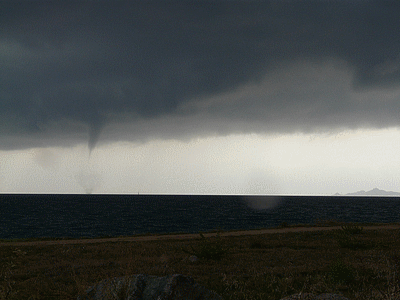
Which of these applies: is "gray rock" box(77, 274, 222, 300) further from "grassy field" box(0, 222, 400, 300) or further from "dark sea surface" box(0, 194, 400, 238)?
"dark sea surface" box(0, 194, 400, 238)

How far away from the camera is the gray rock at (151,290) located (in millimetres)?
5258

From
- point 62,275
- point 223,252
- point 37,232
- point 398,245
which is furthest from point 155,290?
point 37,232

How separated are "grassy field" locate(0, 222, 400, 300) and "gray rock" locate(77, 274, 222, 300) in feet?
1.04

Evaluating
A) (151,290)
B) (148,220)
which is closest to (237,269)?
(151,290)

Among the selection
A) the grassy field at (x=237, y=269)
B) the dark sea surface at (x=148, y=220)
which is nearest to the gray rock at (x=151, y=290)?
the grassy field at (x=237, y=269)

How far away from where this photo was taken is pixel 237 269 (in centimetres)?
1236

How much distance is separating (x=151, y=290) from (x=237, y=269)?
25.2 ft

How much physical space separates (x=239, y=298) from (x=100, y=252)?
13261 millimetres

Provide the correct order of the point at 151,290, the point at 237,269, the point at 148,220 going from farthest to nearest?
the point at 148,220
the point at 237,269
the point at 151,290

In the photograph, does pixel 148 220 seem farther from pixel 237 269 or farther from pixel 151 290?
pixel 151 290

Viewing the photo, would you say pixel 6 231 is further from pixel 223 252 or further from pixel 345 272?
pixel 345 272

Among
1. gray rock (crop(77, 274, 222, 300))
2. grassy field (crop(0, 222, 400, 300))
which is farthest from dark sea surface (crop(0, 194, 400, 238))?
gray rock (crop(77, 274, 222, 300))

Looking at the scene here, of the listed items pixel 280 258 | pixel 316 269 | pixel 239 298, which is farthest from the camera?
pixel 280 258

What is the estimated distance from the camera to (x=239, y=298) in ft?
24.5
